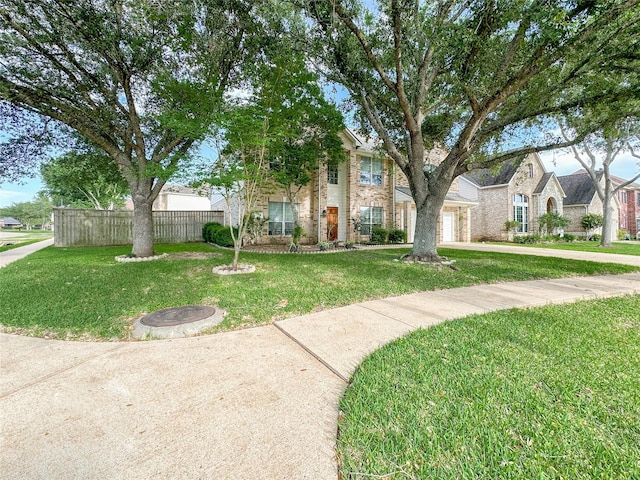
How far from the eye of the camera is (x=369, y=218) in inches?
651

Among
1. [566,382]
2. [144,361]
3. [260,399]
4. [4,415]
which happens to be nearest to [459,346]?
[566,382]

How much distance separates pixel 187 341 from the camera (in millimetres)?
3328

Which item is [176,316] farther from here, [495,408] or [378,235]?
[378,235]

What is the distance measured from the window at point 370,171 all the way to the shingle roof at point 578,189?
74.3ft

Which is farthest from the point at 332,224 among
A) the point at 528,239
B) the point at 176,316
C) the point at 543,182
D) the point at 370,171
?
the point at 543,182

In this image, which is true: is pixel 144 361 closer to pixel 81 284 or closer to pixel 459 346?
pixel 459 346

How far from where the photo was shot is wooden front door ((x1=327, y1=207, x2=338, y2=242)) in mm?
15664

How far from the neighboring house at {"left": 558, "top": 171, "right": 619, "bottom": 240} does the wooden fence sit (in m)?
31.7

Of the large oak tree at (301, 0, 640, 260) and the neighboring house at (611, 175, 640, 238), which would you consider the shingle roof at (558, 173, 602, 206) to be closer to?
the neighboring house at (611, 175, 640, 238)

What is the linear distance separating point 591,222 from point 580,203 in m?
2.64

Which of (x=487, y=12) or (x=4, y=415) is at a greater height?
(x=487, y=12)

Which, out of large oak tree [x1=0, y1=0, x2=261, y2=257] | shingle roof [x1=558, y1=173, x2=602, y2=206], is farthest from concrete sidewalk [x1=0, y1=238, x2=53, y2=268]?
shingle roof [x1=558, y1=173, x2=602, y2=206]

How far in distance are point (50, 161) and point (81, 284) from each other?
789 centimetres

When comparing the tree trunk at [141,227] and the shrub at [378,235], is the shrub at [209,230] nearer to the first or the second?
the tree trunk at [141,227]
